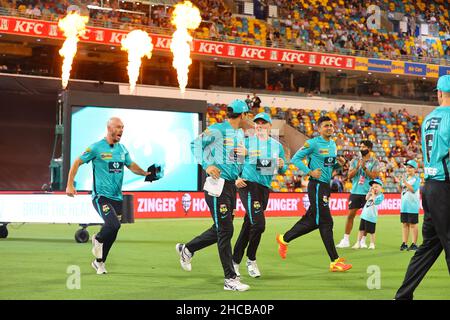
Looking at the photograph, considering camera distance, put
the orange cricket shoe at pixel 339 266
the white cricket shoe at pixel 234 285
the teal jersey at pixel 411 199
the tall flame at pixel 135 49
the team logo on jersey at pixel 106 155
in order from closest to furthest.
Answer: the white cricket shoe at pixel 234 285 → the team logo on jersey at pixel 106 155 → the orange cricket shoe at pixel 339 266 → the teal jersey at pixel 411 199 → the tall flame at pixel 135 49

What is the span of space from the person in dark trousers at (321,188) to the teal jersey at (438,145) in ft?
13.7

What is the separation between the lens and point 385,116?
4397 centimetres

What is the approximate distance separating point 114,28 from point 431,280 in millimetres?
27694

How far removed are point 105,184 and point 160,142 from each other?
15.9 m

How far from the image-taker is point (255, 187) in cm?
1070

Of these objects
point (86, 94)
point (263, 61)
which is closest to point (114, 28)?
point (263, 61)

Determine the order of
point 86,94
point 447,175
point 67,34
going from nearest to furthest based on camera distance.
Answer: point 447,175 < point 86,94 < point 67,34

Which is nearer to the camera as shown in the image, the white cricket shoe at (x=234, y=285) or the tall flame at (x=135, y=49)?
the white cricket shoe at (x=234, y=285)

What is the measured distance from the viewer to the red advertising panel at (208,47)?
1297 inches

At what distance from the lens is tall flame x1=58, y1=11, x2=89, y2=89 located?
1299 inches

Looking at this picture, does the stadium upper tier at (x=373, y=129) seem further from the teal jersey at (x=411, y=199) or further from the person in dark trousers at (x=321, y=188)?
the person in dark trousers at (x=321, y=188)

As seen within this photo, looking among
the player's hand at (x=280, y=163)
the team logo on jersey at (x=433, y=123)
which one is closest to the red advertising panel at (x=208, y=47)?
the player's hand at (x=280, y=163)

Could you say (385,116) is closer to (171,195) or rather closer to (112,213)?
(171,195)

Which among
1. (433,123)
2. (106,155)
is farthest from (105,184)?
(433,123)
